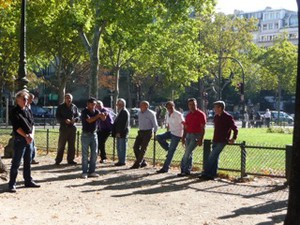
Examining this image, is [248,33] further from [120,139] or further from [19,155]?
[19,155]

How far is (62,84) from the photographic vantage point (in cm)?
3700

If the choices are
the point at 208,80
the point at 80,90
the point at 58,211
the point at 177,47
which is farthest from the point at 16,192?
the point at 80,90

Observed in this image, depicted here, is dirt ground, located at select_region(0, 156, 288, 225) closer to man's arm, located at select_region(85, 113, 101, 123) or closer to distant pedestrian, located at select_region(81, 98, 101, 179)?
distant pedestrian, located at select_region(81, 98, 101, 179)

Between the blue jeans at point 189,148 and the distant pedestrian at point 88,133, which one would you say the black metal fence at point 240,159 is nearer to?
the blue jeans at point 189,148


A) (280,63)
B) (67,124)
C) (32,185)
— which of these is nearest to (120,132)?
(67,124)

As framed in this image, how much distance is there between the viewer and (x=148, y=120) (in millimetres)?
12805

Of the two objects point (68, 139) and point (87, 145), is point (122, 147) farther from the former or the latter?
point (87, 145)

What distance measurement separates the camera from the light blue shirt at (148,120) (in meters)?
12.7

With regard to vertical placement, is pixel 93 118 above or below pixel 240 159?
above

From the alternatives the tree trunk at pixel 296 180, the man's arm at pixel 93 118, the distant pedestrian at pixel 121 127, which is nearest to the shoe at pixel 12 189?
the man's arm at pixel 93 118

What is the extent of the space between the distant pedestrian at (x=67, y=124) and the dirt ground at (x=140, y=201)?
1.49 meters

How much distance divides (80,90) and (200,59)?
39878 millimetres

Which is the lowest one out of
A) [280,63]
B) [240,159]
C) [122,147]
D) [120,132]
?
[240,159]

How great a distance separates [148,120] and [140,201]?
14.5 ft
